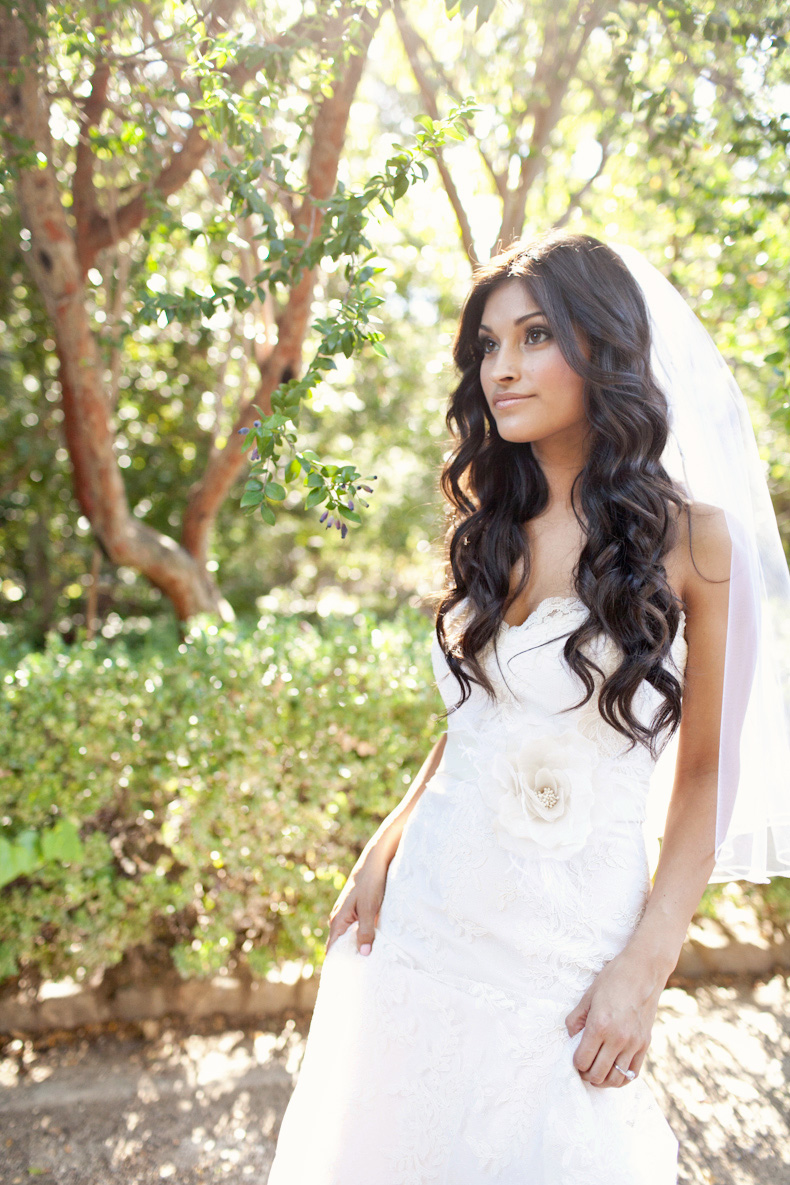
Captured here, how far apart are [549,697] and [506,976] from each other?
0.52 metres

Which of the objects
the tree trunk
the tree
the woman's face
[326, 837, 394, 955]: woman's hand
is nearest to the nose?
the woman's face

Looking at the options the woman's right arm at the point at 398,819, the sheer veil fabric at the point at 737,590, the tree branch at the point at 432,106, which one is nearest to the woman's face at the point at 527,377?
the sheer veil fabric at the point at 737,590

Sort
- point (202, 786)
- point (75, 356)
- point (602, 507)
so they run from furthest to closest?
1. point (75, 356)
2. point (202, 786)
3. point (602, 507)

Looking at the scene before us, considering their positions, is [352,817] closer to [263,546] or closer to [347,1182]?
[347,1182]

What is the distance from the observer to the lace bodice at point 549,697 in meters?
1.52

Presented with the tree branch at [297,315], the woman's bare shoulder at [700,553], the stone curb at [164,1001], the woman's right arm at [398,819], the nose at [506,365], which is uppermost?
the tree branch at [297,315]

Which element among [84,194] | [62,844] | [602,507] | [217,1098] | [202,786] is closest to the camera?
[602,507]

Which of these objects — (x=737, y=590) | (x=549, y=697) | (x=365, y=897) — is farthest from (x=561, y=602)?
(x=365, y=897)

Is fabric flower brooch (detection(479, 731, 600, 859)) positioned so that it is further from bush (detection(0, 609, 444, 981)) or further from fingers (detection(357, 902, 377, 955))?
bush (detection(0, 609, 444, 981))

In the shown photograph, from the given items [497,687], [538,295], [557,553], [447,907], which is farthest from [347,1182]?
[538,295]

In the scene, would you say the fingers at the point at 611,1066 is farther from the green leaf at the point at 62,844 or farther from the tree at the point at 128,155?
the green leaf at the point at 62,844

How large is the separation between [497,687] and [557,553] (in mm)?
354

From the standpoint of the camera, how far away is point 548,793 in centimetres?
144
